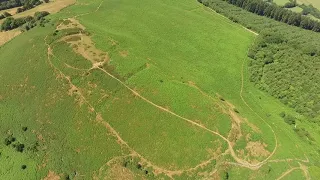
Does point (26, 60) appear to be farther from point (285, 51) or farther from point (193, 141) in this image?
point (285, 51)

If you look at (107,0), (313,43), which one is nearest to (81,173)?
(107,0)

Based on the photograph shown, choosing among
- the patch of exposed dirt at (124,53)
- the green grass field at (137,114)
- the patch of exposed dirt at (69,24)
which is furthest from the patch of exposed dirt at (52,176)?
the patch of exposed dirt at (69,24)

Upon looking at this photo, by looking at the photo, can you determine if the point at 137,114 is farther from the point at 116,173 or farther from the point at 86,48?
the point at 86,48

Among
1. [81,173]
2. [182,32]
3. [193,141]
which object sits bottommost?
[81,173]

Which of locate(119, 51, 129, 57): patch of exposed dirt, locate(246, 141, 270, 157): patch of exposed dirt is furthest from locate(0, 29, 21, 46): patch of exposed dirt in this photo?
locate(246, 141, 270, 157): patch of exposed dirt

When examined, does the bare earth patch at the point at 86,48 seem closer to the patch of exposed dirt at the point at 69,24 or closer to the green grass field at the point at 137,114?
the patch of exposed dirt at the point at 69,24

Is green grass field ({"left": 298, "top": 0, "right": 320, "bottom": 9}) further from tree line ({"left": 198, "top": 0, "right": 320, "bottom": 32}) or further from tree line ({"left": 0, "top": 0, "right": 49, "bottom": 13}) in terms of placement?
tree line ({"left": 0, "top": 0, "right": 49, "bottom": 13})
